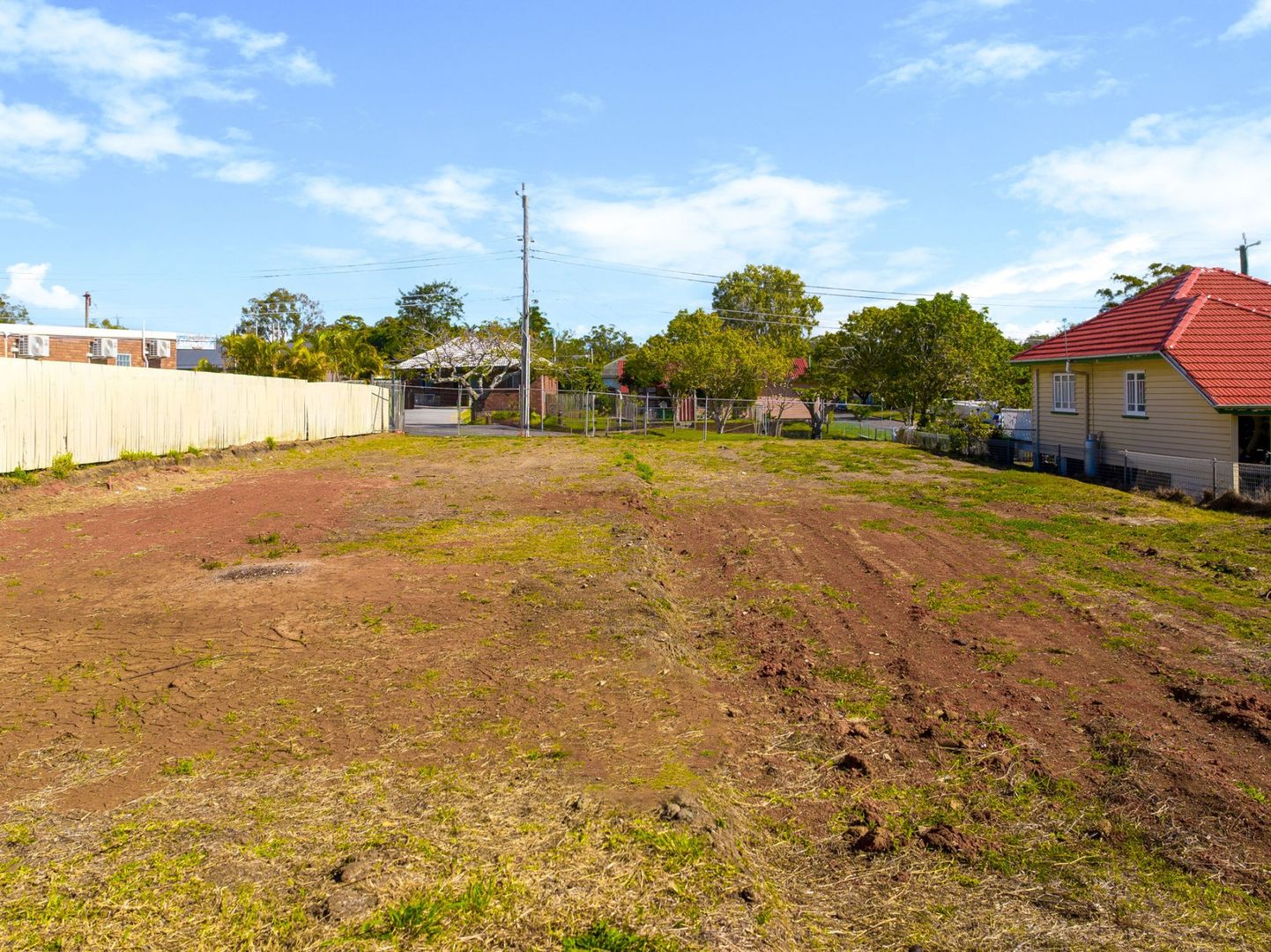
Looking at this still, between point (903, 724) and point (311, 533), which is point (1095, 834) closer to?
point (903, 724)

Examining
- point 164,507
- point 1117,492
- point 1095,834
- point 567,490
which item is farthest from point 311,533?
point 1117,492

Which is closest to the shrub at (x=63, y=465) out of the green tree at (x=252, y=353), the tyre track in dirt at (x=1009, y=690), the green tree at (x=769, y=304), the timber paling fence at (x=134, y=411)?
the timber paling fence at (x=134, y=411)

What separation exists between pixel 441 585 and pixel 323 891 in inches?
228

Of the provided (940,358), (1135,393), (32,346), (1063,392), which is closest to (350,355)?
(32,346)

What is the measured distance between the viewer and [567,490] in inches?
719

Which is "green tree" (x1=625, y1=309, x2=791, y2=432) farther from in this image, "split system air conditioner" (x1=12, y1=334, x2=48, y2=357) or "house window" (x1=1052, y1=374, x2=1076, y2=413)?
"split system air conditioner" (x1=12, y1=334, x2=48, y2=357)

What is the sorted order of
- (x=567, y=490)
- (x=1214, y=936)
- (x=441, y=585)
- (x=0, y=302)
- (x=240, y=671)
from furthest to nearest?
(x=0, y=302), (x=567, y=490), (x=441, y=585), (x=240, y=671), (x=1214, y=936)

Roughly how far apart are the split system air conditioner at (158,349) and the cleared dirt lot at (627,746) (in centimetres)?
4897

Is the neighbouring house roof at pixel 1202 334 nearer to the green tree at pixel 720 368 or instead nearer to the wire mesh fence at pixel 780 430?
the wire mesh fence at pixel 780 430

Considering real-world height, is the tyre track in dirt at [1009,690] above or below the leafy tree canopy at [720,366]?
below

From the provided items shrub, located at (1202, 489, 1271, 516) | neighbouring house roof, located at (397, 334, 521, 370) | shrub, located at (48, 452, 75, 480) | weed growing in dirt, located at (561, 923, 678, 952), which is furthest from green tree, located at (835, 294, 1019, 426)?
weed growing in dirt, located at (561, 923, 678, 952)

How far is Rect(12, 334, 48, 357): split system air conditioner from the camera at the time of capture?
42344mm

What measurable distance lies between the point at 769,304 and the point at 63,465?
6405 cm

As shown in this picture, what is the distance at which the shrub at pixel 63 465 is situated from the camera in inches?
684
